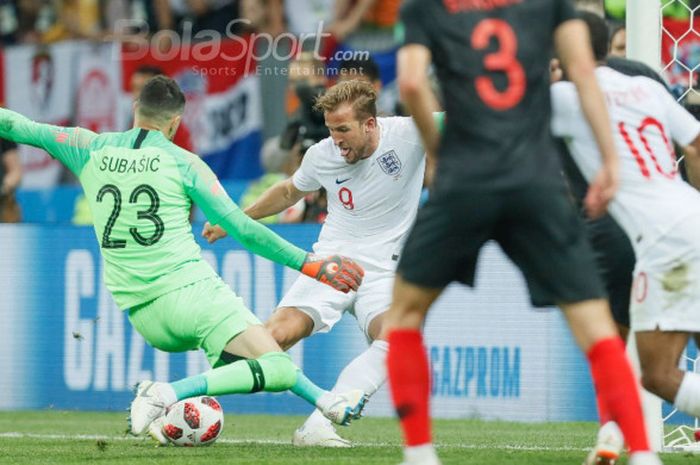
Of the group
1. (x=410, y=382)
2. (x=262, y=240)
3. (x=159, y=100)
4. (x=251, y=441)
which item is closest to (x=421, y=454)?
(x=410, y=382)

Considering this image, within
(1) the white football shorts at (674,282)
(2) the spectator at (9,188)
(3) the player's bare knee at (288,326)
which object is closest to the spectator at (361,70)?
(2) the spectator at (9,188)

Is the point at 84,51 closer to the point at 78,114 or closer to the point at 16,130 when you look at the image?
the point at 78,114

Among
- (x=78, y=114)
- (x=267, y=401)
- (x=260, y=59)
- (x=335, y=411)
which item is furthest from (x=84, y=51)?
(x=335, y=411)

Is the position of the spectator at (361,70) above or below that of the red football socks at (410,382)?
above

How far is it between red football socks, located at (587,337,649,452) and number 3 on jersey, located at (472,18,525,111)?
94cm

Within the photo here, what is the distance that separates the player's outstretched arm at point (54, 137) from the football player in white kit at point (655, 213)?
278 centimetres

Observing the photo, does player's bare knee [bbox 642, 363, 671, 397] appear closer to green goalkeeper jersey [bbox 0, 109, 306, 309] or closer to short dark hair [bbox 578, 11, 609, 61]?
short dark hair [bbox 578, 11, 609, 61]

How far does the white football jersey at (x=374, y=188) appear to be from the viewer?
8688 millimetres

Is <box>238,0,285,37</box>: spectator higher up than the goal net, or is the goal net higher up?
<box>238,0,285,37</box>: spectator

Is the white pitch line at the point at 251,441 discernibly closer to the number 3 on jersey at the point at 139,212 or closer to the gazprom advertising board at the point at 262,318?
the gazprom advertising board at the point at 262,318

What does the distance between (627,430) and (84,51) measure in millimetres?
10806

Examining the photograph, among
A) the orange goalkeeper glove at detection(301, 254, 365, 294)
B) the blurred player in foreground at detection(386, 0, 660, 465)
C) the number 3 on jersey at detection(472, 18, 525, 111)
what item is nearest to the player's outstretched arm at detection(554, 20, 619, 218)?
the blurred player in foreground at detection(386, 0, 660, 465)

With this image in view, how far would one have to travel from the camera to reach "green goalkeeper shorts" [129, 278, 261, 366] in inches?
311

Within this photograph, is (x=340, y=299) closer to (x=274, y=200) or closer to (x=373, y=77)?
(x=274, y=200)
